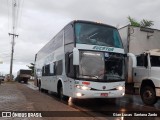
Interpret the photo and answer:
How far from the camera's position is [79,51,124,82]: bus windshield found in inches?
452

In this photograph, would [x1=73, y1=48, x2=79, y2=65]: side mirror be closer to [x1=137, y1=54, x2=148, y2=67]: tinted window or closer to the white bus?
the white bus

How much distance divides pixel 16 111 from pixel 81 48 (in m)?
3.85

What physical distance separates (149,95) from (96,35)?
149 inches

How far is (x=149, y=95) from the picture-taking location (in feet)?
41.9

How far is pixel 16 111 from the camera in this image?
9.77m

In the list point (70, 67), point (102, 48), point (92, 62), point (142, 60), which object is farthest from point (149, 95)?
point (70, 67)

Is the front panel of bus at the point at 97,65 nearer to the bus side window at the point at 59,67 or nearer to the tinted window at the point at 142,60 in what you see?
the tinted window at the point at 142,60

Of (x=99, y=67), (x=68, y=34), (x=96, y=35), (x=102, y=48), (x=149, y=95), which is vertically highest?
(x=68, y=34)

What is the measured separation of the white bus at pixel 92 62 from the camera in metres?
11.4

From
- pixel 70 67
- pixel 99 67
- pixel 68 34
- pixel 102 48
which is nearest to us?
pixel 99 67

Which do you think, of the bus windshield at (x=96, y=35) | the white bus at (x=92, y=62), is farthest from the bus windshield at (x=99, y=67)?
the bus windshield at (x=96, y=35)

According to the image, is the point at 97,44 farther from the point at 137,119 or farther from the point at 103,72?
the point at 137,119

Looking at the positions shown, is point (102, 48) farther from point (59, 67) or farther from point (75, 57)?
point (59, 67)

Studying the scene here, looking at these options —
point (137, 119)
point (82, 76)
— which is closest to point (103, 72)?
point (82, 76)
